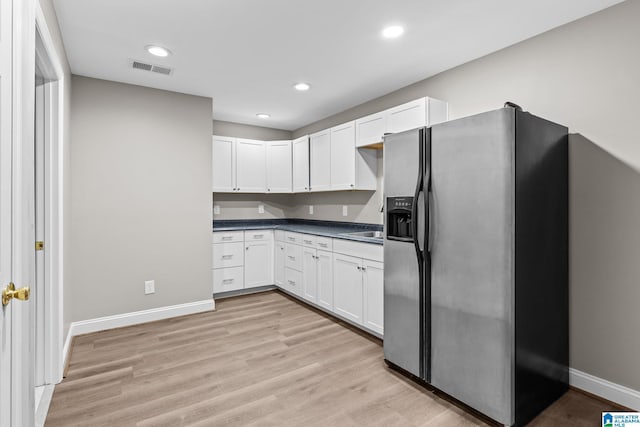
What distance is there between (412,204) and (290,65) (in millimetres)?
1752

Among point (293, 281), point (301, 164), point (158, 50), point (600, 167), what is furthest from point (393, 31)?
point (293, 281)

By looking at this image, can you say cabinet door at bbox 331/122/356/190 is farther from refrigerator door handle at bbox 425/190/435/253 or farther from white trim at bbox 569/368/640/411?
white trim at bbox 569/368/640/411

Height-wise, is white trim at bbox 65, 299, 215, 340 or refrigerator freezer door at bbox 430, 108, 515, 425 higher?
refrigerator freezer door at bbox 430, 108, 515, 425

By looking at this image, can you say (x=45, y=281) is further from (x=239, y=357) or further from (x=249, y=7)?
(x=249, y=7)

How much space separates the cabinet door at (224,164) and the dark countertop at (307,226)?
58cm

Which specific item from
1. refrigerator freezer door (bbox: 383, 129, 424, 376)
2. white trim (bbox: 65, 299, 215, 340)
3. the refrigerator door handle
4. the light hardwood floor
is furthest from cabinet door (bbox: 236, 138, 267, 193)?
the refrigerator door handle

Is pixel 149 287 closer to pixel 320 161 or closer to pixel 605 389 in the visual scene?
pixel 320 161

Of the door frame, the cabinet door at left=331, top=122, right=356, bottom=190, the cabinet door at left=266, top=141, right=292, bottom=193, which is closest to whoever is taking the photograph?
the door frame

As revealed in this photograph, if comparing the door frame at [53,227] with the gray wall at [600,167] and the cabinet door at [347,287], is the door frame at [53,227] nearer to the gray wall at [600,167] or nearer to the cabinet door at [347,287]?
the cabinet door at [347,287]

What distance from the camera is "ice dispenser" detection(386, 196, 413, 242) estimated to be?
2.41 metres

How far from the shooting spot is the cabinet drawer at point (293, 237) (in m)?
4.21

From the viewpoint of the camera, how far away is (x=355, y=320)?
130 inches

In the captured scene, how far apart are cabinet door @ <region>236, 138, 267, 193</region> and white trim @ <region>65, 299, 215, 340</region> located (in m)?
1.72

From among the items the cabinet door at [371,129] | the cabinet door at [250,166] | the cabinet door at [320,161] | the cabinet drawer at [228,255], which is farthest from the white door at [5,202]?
the cabinet door at [250,166]
